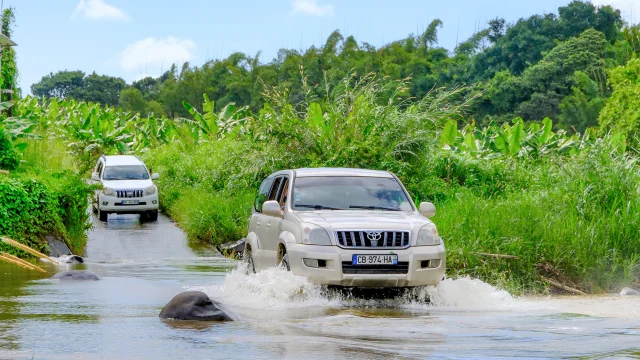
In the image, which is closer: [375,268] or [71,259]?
[375,268]

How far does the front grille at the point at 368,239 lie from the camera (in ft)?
36.9

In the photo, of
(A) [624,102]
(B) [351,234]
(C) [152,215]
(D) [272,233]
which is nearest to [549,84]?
(A) [624,102]

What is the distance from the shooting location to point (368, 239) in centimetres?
1126

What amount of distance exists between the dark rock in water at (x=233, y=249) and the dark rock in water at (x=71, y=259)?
3219mm

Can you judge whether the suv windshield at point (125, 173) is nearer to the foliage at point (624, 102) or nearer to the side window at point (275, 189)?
the side window at point (275, 189)

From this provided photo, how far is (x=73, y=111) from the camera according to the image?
59219 millimetres

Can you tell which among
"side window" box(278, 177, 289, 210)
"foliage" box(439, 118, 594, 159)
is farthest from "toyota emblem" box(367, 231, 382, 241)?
"foliage" box(439, 118, 594, 159)

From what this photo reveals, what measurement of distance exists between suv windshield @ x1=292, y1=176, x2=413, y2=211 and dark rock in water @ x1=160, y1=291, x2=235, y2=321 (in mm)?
2308

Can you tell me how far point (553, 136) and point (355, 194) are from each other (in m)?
22.6

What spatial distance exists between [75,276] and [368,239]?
5725 mm

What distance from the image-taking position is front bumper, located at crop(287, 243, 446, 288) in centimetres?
1113

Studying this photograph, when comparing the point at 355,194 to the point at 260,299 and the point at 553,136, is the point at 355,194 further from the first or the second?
the point at 553,136

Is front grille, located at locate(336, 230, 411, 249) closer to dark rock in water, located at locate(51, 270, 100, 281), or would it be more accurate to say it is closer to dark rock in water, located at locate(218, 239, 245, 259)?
dark rock in water, located at locate(51, 270, 100, 281)

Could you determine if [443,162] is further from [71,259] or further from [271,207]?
[271,207]
